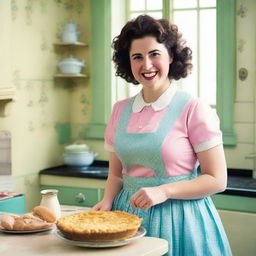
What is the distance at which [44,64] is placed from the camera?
430cm

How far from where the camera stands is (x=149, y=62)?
8.36 ft

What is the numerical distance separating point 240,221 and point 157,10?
1704mm

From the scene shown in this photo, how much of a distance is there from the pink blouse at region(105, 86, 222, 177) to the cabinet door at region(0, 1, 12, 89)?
49.5 inches

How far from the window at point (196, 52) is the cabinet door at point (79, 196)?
21.7 inches

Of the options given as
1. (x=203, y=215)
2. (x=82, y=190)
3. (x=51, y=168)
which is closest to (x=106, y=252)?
(x=203, y=215)

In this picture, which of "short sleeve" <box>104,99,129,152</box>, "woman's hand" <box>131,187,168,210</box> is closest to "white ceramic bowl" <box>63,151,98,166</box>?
"short sleeve" <box>104,99,129,152</box>

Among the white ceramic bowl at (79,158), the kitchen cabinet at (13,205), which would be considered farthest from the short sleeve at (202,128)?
the white ceramic bowl at (79,158)

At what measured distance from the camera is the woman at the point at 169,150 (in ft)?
8.10

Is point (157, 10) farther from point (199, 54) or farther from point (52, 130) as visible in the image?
point (52, 130)

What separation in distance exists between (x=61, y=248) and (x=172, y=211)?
1.99 ft

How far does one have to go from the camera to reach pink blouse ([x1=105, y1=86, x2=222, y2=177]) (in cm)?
249

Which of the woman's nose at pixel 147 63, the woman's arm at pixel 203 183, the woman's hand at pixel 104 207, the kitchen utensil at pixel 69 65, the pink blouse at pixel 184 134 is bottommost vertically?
the woman's hand at pixel 104 207

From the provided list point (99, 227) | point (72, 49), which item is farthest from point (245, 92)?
point (99, 227)

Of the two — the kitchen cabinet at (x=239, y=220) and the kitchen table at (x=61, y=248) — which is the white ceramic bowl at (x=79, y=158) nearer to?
the kitchen cabinet at (x=239, y=220)
